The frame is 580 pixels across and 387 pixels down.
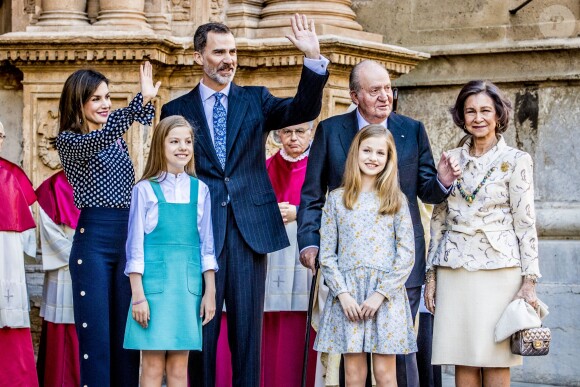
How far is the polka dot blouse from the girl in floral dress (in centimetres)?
106

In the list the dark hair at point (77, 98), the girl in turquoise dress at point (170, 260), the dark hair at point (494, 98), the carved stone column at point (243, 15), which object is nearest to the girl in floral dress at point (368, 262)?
the dark hair at point (494, 98)

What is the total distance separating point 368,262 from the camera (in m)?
6.75

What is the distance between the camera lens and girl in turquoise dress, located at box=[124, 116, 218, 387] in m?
6.77

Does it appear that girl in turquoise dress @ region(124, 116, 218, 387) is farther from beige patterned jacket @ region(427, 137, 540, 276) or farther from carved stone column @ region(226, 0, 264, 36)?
carved stone column @ region(226, 0, 264, 36)

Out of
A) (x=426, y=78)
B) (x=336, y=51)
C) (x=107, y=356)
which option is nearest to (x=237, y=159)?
(x=107, y=356)

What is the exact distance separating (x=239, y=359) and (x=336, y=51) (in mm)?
2665

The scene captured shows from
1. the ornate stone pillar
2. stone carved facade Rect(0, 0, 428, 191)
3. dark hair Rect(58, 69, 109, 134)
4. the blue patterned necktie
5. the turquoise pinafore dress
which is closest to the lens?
the turquoise pinafore dress

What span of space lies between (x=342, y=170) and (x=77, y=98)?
56.5 inches

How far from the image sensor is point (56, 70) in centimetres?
898

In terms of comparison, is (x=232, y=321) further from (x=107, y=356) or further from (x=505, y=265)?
(x=505, y=265)

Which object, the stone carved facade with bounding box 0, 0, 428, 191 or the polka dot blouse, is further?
the stone carved facade with bounding box 0, 0, 428, 191

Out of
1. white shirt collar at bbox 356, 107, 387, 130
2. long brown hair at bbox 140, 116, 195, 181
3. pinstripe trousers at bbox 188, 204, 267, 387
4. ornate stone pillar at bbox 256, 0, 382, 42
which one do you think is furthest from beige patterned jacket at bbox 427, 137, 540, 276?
ornate stone pillar at bbox 256, 0, 382, 42

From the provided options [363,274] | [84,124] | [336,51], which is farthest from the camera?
→ [336,51]

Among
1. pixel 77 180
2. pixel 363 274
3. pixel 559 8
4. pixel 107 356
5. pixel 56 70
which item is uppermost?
pixel 559 8
